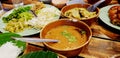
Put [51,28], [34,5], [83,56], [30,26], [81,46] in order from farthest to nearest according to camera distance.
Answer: [34,5] → [30,26] → [51,28] → [83,56] → [81,46]

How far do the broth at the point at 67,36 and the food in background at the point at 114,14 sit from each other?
30 centimetres

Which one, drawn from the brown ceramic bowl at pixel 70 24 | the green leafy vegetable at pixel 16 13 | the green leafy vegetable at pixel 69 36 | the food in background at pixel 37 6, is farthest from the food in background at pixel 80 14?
the green leafy vegetable at pixel 16 13

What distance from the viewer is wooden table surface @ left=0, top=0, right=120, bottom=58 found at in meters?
1.48

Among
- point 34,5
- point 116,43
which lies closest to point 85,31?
point 116,43

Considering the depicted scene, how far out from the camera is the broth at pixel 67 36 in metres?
1.41

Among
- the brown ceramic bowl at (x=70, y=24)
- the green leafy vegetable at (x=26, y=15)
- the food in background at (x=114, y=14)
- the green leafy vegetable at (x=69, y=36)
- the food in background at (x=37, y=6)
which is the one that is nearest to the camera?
the brown ceramic bowl at (x=70, y=24)

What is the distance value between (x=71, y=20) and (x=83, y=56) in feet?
0.99

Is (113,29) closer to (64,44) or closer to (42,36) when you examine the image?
(64,44)

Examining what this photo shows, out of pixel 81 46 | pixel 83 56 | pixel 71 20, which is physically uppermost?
pixel 71 20

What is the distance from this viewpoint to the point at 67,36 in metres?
1.49

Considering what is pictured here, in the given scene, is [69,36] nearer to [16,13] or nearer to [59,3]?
[59,3]

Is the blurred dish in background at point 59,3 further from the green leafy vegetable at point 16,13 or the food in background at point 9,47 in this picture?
the food in background at point 9,47

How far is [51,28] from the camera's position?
5.23 ft

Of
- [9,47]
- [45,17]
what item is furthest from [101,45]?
[9,47]
